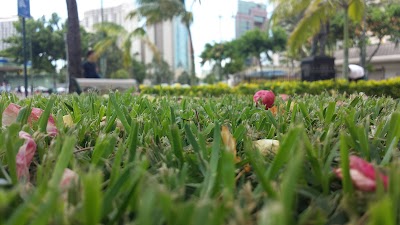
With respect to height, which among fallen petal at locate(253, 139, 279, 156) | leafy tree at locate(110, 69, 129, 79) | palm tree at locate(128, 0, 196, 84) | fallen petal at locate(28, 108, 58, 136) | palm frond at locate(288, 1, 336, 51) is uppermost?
palm tree at locate(128, 0, 196, 84)

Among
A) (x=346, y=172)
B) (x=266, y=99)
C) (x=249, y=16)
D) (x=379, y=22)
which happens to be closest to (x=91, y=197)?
(x=346, y=172)

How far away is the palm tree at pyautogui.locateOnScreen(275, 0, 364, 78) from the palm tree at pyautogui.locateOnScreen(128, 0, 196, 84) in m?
5.11

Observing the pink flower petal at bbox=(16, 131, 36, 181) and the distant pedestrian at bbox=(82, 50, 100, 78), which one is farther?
the distant pedestrian at bbox=(82, 50, 100, 78)

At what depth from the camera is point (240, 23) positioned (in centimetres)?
5412

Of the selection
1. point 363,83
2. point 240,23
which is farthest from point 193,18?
point 240,23

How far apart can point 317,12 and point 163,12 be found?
290 inches

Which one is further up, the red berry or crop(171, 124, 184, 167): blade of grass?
the red berry

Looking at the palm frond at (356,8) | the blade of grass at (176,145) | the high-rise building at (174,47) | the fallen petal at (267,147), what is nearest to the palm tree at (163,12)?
the palm frond at (356,8)

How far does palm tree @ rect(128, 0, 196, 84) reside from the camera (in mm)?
17031

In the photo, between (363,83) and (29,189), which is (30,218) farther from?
(363,83)

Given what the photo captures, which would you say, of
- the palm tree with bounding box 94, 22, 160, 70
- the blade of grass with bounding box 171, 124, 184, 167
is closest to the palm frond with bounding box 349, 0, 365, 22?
the palm tree with bounding box 94, 22, 160, 70

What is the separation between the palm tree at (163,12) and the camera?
1703 cm

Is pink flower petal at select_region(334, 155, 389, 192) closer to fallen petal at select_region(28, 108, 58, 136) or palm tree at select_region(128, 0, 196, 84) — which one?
fallen petal at select_region(28, 108, 58, 136)

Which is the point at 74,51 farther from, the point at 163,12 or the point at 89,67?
the point at 163,12
